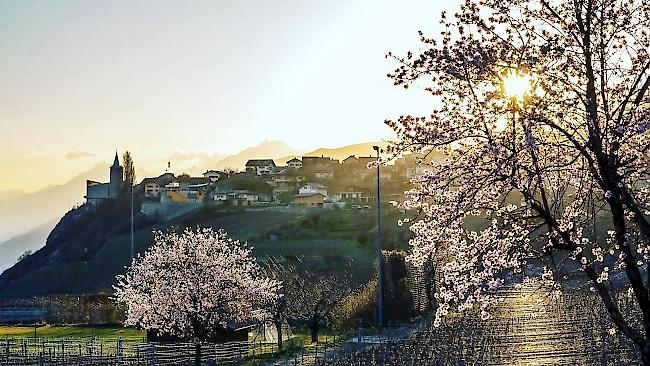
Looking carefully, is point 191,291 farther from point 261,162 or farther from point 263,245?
point 261,162

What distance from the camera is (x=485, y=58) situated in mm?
8703

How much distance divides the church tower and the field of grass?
93.3m

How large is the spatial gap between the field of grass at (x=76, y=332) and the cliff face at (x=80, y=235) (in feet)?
194

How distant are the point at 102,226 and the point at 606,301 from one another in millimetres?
128403

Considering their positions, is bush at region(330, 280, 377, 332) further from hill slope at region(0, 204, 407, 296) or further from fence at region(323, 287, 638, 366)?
hill slope at region(0, 204, 407, 296)

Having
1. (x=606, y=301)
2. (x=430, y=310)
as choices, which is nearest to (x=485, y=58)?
(x=606, y=301)

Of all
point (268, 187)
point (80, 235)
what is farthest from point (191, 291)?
point (268, 187)

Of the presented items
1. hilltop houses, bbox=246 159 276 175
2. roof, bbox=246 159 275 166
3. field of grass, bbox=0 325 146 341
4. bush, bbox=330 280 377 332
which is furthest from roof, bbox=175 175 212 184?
bush, bbox=330 280 377 332

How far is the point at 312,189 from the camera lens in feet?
432

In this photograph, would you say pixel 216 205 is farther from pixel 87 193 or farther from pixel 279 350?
pixel 279 350

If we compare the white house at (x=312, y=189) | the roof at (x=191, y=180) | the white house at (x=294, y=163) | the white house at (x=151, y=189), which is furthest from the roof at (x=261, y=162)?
the white house at (x=312, y=189)

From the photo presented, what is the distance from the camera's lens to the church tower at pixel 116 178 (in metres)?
144

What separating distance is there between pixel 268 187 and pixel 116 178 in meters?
28.2

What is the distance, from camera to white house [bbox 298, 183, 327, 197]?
129625 mm
